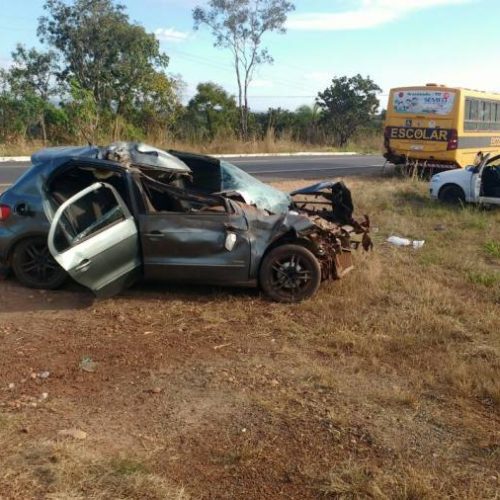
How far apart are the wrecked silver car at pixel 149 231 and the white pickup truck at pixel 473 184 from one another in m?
6.90

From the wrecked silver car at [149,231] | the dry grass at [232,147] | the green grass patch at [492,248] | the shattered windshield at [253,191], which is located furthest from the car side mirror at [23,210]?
the dry grass at [232,147]

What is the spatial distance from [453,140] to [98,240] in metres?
13.6

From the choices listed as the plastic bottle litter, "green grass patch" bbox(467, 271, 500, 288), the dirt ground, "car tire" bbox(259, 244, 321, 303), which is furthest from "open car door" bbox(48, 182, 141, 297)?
the plastic bottle litter

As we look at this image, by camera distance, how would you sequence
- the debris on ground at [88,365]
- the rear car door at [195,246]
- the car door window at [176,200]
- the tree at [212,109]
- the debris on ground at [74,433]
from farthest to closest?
the tree at [212,109] < the car door window at [176,200] < the rear car door at [195,246] < the debris on ground at [88,365] < the debris on ground at [74,433]

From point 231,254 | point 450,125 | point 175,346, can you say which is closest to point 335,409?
point 175,346

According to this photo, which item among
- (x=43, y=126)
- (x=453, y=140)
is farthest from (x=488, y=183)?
(x=43, y=126)

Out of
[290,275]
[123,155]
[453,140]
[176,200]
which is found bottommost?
[290,275]

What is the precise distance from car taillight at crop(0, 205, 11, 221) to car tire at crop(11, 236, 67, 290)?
1.03 ft

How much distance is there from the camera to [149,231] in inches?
228

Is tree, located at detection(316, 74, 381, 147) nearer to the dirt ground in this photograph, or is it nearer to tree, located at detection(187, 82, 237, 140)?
tree, located at detection(187, 82, 237, 140)

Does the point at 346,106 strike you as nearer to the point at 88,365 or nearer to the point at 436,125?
the point at 436,125

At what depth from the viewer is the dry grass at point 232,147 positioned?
925 inches

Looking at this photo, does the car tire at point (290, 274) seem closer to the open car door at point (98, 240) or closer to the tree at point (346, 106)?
the open car door at point (98, 240)

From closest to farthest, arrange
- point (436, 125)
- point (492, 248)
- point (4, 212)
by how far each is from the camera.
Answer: point (4, 212) → point (492, 248) → point (436, 125)
